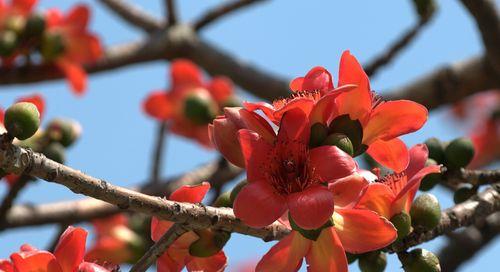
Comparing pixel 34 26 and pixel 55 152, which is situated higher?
pixel 55 152

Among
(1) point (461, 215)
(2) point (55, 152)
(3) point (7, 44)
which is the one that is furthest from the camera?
(3) point (7, 44)

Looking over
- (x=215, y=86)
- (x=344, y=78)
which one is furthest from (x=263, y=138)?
(x=215, y=86)

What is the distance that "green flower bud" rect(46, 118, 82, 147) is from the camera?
2170 millimetres

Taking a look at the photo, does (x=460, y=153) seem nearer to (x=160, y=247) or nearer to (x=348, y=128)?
(x=348, y=128)

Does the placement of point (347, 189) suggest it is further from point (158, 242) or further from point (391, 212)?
point (158, 242)

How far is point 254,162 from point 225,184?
1.72 m

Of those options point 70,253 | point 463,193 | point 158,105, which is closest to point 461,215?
point 463,193

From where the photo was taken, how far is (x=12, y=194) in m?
2.25

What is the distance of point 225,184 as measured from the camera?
3012mm

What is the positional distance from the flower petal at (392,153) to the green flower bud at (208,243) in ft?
0.88

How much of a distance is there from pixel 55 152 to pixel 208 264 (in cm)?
74

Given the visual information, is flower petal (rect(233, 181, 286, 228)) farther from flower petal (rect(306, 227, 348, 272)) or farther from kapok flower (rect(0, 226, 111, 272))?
A: kapok flower (rect(0, 226, 111, 272))

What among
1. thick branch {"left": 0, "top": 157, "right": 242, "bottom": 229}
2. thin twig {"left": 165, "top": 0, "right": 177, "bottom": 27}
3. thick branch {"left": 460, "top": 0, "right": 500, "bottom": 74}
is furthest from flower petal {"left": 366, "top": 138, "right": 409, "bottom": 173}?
thin twig {"left": 165, "top": 0, "right": 177, "bottom": 27}

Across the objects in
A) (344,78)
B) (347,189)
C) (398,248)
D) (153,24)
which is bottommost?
(153,24)
